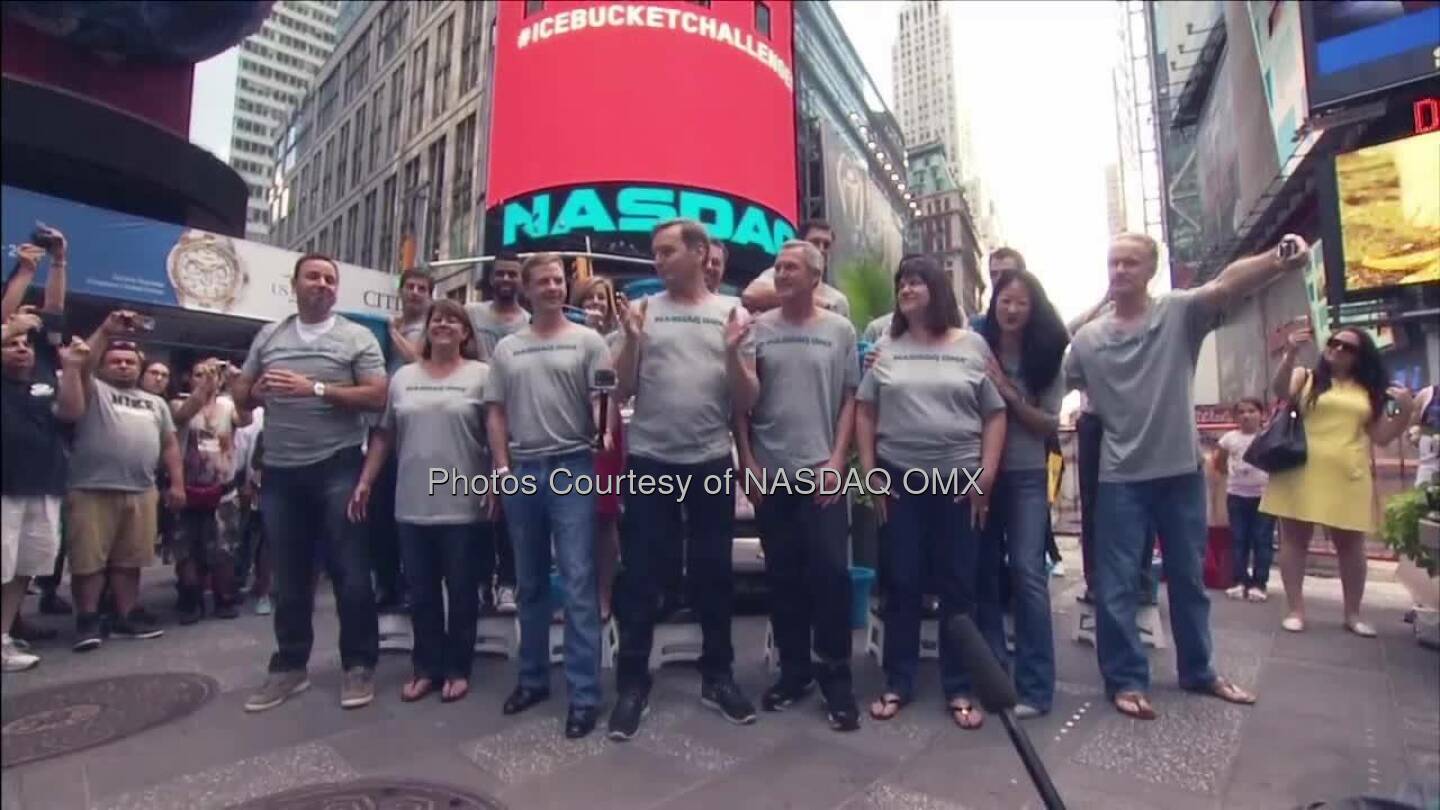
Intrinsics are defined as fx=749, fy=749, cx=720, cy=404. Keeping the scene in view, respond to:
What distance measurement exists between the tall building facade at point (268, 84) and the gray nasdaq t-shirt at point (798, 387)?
187cm

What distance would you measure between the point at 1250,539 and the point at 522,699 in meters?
5.24

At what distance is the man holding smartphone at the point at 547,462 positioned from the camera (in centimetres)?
292

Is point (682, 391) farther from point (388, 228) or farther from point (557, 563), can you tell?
point (388, 228)

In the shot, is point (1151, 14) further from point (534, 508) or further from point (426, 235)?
point (534, 508)

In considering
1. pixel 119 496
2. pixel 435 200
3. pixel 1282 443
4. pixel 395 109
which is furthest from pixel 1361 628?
pixel 395 109

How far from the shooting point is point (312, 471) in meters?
3.11

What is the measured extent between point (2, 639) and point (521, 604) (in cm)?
236

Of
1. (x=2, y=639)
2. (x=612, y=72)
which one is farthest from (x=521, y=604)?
(x=612, y=72)

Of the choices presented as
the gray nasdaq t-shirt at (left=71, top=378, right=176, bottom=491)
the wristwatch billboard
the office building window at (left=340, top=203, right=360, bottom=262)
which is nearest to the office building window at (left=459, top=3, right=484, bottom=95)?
the office building window at (left=340, top=203, right=360, bottom=262)

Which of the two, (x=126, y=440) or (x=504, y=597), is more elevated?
(x=126, y=440)

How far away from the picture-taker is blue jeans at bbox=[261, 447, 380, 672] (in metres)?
3.11

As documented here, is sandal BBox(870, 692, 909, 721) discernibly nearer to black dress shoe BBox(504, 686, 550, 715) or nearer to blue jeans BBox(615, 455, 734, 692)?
blue jeans BBox(615, 455, 734, 692)

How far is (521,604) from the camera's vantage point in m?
3.03

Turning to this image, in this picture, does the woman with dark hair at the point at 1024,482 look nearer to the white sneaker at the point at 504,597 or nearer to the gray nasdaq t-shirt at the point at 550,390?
the gray nasdaq t-shirt at the point at 550,390
